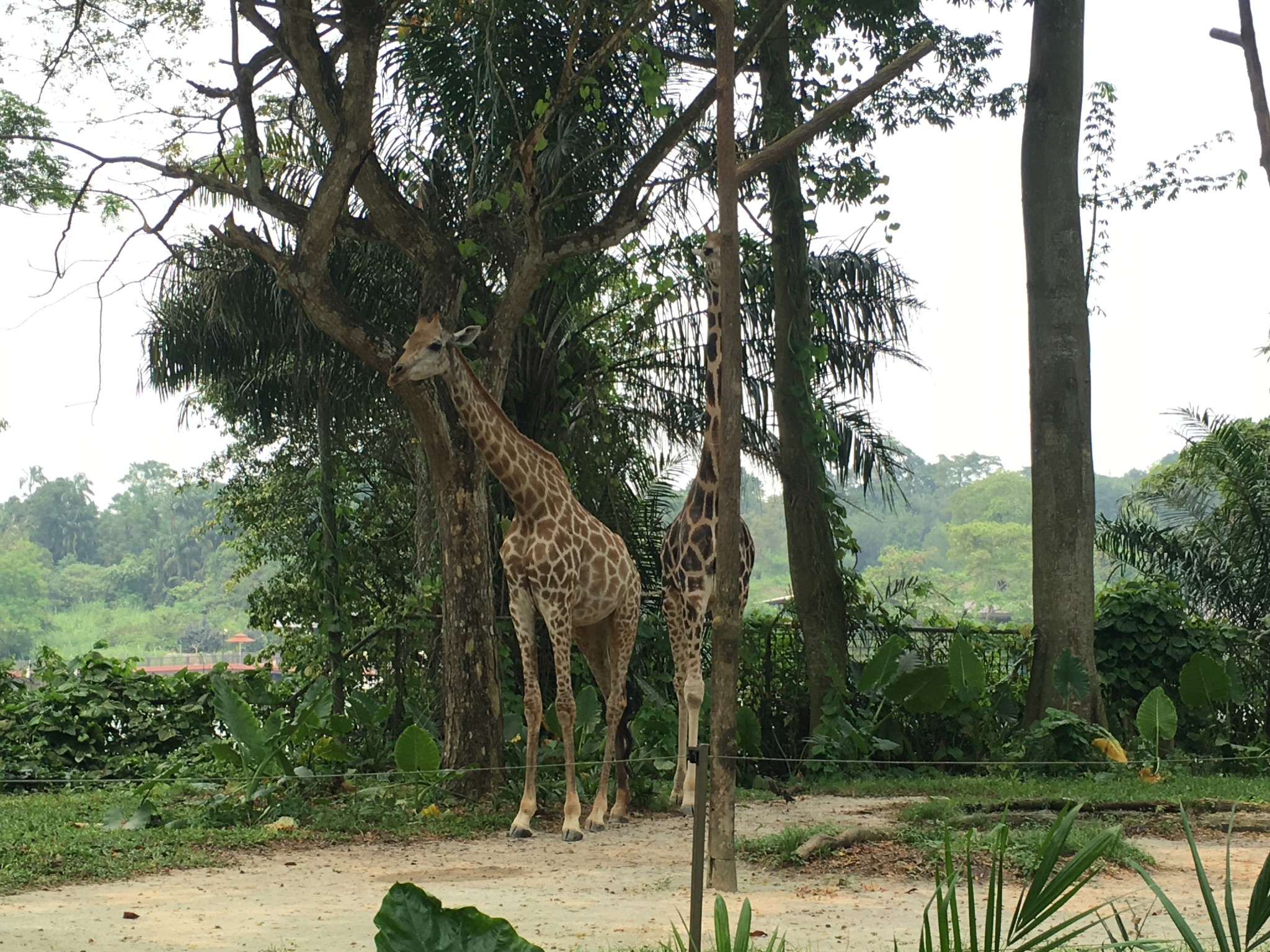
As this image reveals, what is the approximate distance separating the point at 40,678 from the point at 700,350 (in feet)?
23.0

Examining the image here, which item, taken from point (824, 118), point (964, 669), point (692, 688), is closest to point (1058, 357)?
point (964, 669)

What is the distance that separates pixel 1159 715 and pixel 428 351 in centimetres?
617

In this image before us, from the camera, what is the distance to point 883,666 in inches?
425

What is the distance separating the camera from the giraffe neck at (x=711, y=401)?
344 inches

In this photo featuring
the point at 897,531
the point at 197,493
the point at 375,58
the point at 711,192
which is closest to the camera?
the point at 375,58

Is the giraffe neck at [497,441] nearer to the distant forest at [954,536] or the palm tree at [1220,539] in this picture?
the palm tree at [1220,539]

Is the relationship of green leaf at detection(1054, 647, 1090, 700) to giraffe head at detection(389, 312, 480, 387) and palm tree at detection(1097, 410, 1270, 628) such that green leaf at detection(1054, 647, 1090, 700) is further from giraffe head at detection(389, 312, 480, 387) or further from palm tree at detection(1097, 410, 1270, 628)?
giraffe head at detection(389, 312, 480, 387)

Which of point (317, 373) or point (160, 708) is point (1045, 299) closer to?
point (317, 373)

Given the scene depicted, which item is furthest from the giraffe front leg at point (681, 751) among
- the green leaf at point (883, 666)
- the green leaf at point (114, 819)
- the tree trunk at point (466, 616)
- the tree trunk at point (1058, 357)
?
the tree trunk at point (1058, 357)

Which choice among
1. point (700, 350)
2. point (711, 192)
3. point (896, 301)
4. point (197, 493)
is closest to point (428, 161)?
point (711, 192)

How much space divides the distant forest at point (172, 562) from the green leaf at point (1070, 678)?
3133cm

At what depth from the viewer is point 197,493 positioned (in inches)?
2050

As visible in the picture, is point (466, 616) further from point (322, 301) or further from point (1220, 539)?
point (1220, 539)

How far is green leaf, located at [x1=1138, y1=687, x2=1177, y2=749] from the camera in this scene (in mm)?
9859
